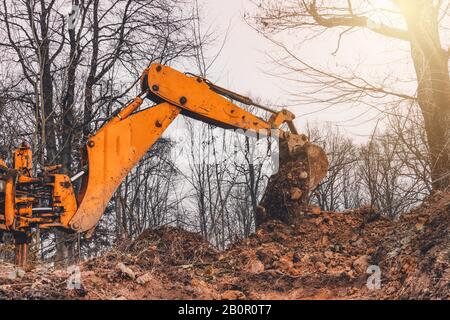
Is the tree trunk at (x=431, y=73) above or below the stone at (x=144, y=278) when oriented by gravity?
above

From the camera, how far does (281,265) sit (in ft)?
24.1

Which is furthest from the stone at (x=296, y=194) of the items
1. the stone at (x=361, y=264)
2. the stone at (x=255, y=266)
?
Answer: the stone at (x=361, y=264)

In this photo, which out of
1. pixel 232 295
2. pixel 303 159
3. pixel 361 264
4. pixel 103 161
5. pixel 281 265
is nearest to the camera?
pixel 232 295

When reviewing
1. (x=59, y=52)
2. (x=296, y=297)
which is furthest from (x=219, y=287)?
(x=59, y=52)

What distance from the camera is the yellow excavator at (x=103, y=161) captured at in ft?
21.9

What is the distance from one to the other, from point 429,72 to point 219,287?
18.8ft

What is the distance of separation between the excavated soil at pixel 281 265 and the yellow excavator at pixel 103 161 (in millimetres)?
818

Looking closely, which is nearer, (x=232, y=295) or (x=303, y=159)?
(x=232, y=295)

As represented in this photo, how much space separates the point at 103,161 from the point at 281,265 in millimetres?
3111

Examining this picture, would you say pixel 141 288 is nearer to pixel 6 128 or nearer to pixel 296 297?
pixel 296 297

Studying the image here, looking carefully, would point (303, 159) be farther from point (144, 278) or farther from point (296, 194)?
point (144, 278)

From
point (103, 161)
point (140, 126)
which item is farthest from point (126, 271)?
point (140, 126)

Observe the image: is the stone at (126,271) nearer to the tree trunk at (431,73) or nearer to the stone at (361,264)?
the stone at (361,264)
